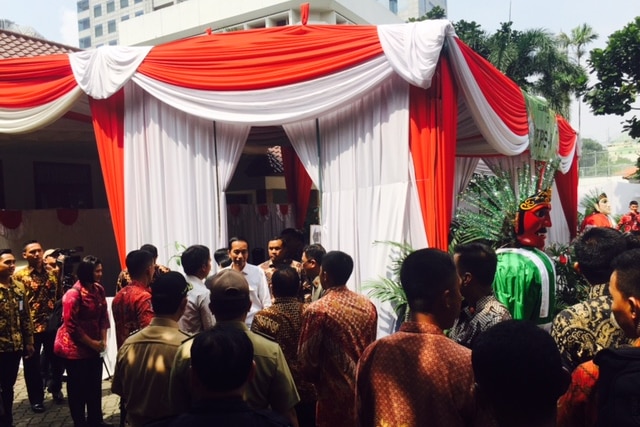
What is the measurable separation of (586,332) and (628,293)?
0.37m

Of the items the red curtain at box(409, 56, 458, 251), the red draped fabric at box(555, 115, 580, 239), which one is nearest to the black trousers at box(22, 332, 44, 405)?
the red curtain at box(409, 56, 458, 251)

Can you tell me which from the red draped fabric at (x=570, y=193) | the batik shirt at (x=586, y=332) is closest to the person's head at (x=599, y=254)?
→ the batik shirt at (x=586, y=332)

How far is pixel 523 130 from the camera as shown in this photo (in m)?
6.96

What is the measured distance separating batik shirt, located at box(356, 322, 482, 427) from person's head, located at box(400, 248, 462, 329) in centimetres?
7

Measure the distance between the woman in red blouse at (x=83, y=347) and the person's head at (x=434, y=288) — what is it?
3.04 meters

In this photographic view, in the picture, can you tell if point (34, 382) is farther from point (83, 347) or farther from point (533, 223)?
point (533, 223)

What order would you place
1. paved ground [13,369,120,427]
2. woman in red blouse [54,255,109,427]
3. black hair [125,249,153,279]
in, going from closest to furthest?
black hair [125,249,153,279], woman in red blouse [54,255,109,427], paved ground [13,369,120,427]

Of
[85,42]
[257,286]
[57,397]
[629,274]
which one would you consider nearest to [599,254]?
[629,274]

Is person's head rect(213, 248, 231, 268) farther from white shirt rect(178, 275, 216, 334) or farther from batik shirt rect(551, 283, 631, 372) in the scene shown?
batik shirt rect(551, 283, 631, 372)

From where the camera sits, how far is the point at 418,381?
173 centimetres

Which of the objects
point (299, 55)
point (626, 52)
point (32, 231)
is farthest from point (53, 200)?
point (626, 52)

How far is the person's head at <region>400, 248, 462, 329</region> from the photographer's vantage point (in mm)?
1880

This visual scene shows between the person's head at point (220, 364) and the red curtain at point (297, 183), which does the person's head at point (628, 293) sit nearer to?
the person's head at point (220, 364)

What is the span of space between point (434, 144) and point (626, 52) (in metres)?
12.0
